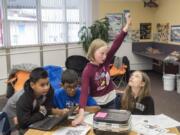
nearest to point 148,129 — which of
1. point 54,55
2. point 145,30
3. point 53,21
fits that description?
point 54,55

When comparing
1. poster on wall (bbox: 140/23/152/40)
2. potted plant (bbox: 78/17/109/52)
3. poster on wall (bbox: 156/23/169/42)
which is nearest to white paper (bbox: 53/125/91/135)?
potted plant (bbox: 78/17/109/52)

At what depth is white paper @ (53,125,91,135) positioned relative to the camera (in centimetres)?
172

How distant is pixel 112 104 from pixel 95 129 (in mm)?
829

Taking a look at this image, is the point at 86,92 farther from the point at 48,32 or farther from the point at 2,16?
the point at 48,32

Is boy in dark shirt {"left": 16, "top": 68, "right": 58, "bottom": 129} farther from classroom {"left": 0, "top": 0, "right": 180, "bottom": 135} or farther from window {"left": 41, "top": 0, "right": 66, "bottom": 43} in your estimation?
window {"left": 41, "top": 0, "right": 66, "bottom": 43}

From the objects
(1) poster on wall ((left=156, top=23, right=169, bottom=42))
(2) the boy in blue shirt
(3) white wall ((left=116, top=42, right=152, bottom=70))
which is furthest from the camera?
(3) white wall ((left=116, top=42, right=152, bottom=70))

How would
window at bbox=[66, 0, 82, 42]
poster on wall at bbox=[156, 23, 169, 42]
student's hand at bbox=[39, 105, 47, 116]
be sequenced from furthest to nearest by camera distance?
poster on wall at bbox=[156, 23, 169, 42]
window at bbox=[66, 0, 82, 42]
student's hand at bbox=[39, 105, 47, 116]

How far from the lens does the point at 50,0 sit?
600 centimetres

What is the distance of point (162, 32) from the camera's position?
22.7 ft

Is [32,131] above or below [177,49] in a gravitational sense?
below

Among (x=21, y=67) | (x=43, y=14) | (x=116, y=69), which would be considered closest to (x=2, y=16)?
(x=43, y=14)

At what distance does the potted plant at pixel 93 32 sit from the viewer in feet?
20.4

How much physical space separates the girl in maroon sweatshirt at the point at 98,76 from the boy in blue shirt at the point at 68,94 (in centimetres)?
9

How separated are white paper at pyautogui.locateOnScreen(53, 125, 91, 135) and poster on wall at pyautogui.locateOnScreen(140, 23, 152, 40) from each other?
19.1ft
